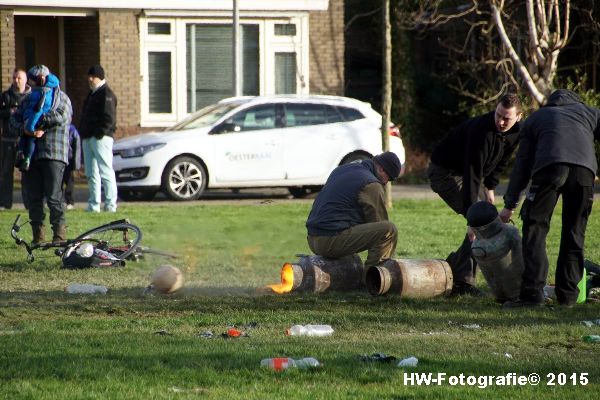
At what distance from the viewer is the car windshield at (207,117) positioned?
2020 cm

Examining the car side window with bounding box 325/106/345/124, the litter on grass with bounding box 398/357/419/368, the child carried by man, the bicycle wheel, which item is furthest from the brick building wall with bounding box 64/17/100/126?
the litter on grass with bounding box 398/357/419/368

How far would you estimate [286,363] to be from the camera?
7254 mm

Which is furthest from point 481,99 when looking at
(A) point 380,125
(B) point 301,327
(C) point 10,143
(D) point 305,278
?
(B) point 301,327

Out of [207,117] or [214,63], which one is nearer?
[207,117]

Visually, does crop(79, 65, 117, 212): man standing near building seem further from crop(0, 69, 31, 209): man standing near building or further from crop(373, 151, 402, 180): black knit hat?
crop(373, 151, 402, 180): black knit hat

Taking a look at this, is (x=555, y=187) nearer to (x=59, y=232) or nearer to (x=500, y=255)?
(x=500, y=255)

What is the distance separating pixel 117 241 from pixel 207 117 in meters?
7.34

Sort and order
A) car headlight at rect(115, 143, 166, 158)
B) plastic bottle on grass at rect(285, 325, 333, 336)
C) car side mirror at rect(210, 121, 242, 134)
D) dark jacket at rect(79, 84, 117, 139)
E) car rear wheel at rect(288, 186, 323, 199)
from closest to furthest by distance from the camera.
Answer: plastic bottle on grass at rect(285, 325, 333, 336)
dark jacket at rect(79, 84, 117, 139)
car headlight at rect(115, 143, 166, 158)
car side mirror at rect(210, 121, 242, 134)
car rear wheel at rect(288, 186, 323, 199)

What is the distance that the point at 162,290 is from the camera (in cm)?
1068

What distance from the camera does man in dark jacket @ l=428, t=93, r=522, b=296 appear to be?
1027 centimetres

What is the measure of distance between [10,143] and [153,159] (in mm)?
2874

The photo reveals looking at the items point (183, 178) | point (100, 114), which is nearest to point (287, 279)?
point (100, 114)

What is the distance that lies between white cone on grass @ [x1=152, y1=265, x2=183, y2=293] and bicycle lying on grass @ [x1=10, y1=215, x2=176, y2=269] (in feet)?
5.42

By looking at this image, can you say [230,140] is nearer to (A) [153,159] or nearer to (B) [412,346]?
(A) [153,159]
